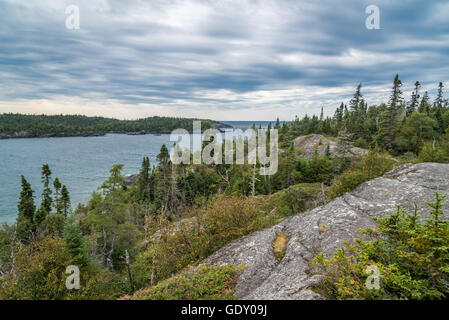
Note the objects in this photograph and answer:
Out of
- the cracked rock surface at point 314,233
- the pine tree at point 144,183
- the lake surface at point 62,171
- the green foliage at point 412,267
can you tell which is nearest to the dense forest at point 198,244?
the green foliage at point 412,267

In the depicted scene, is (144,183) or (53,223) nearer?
(53,223)

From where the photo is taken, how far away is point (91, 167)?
10175cm

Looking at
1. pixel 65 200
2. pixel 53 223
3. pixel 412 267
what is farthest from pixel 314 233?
pixel 65 200

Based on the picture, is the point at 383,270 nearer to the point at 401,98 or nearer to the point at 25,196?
the point at 25,196

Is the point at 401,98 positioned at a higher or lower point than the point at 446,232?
higher

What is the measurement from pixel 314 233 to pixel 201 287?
730 centimetres

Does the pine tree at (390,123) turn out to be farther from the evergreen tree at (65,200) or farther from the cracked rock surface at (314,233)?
the evergreen tree at (65,200)

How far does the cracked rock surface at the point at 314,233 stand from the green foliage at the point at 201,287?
0.56 m

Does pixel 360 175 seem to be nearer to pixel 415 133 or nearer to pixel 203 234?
pixel 203 234

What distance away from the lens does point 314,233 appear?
45.9 ft

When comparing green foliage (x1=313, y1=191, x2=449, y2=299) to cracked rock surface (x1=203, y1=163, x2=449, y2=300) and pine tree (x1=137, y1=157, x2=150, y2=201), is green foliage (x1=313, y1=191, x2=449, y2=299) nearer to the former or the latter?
cracked rock surface (x1=203, y1=163, x2=449, y2=300)
